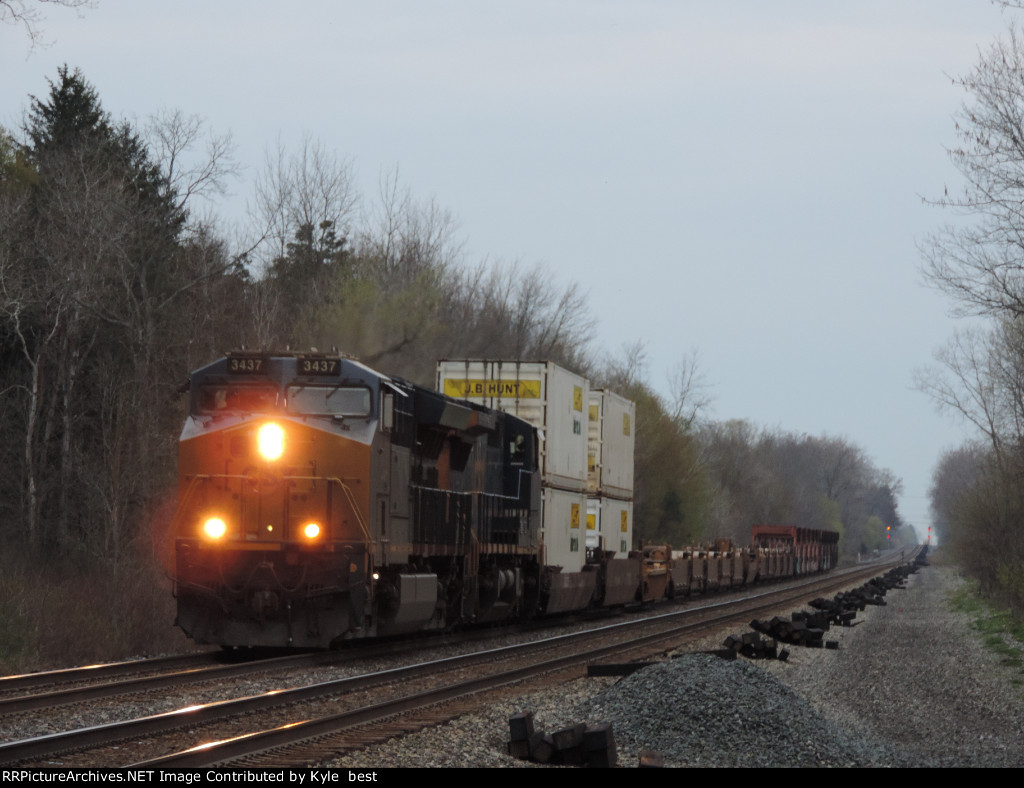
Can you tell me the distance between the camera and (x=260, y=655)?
16.1 m

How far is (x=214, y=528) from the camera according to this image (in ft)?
48.1

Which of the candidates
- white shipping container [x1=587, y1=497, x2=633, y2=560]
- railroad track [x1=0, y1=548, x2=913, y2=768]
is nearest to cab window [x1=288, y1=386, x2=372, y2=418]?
railroad track [x1=0, y1=548, x2=913, y2=768]

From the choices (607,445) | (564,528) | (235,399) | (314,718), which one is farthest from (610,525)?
(314,718)

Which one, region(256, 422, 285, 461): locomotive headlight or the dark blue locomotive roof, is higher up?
the dark blue locomotive roof

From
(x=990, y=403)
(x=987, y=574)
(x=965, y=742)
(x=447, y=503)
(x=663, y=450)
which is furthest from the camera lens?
(x=663, y=450)

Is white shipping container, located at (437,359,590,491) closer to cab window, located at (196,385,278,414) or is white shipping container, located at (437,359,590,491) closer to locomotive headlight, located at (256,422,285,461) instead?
cab window, located at (196,385,278,414)

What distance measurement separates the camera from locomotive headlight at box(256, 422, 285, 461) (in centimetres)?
1480

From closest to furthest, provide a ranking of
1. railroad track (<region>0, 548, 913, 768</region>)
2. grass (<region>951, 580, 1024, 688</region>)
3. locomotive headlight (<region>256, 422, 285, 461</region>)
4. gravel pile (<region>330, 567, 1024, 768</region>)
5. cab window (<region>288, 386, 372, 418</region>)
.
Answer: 1. railroad track (<region>0, 548, 913, 768</region>)
2. gravel pile (<region>330, 567, 1024, 768</region>)
3. locomotive headlight (<region>256, 422, 285, 461</region>)
4. cab window (<region>288, 386, 372, 418</region>)
5. grass (<region>951, 580, 1024, 688</region>)

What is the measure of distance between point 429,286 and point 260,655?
26304mm

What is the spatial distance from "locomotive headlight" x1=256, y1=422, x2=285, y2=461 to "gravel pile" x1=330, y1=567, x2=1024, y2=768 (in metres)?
4.54

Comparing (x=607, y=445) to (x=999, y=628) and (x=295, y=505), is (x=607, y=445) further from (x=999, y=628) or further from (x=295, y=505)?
(x=295, y=505)

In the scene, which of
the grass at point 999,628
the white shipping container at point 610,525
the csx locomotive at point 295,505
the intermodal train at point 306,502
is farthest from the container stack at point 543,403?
the grass at point 999,628

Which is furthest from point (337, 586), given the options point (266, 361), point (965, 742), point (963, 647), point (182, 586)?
point (963, 647)

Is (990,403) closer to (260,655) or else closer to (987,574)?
(987,574)
